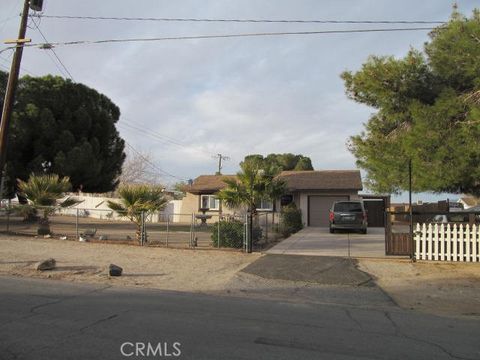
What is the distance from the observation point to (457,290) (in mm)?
10781

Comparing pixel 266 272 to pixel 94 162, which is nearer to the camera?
pixel 266 272

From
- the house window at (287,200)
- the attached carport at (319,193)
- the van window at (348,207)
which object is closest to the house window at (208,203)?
the house window at (287,200)

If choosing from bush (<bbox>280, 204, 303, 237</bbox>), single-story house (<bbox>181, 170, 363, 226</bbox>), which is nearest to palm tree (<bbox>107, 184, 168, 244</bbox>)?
bush (<bbox>280, 204, 303, 237</bbox>)

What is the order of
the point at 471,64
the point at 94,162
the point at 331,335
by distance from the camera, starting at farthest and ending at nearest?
1. the point at 94,162
2. the point at 471,64
3. the point at 331,335

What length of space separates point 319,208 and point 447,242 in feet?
55.5

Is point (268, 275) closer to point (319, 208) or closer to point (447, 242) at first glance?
point (447, 242)

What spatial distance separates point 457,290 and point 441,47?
6.15 m

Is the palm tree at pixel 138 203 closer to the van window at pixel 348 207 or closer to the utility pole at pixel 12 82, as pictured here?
the utility pole at pixel 12 82

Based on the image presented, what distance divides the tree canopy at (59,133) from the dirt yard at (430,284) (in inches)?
826

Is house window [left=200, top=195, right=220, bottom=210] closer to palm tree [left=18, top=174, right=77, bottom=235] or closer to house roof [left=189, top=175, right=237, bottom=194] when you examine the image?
house roof [left=189, top=175, right=237, bottom=194]

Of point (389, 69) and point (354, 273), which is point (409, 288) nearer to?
point (354, 273)

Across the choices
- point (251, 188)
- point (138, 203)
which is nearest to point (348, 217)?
point (251, 188)

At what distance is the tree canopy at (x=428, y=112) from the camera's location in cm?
1202

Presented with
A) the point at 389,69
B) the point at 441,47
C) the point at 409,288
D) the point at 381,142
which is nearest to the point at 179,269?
the point at 409,288
